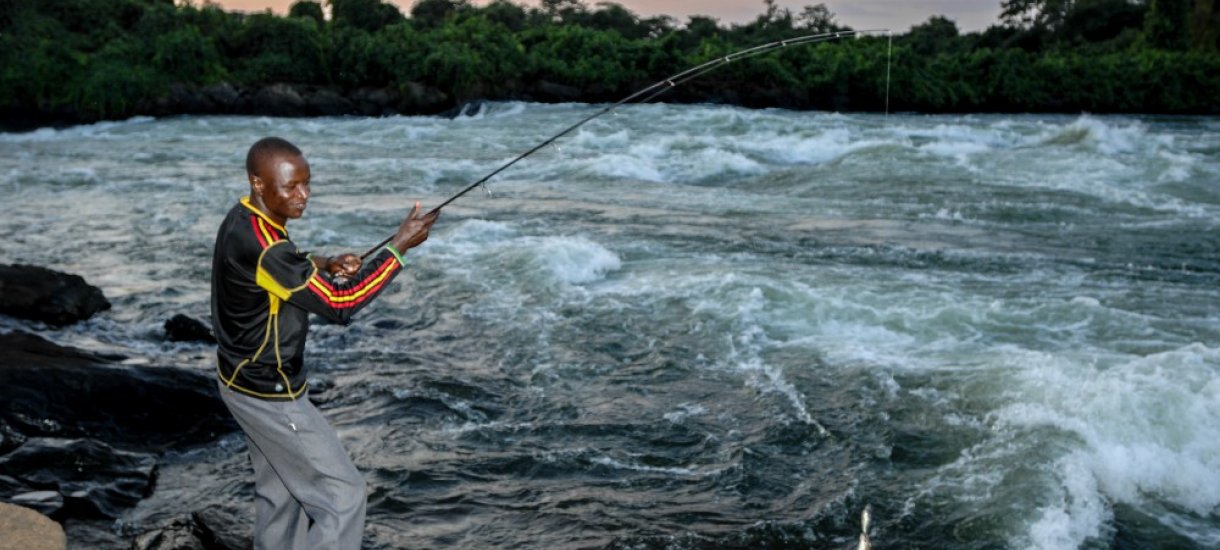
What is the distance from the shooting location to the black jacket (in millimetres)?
3096

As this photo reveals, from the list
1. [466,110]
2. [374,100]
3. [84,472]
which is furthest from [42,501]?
[374,100]

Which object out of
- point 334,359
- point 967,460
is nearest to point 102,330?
point 334,359

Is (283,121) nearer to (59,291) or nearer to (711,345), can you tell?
(59,291)

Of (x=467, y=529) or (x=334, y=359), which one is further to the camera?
(x=334, y=359)

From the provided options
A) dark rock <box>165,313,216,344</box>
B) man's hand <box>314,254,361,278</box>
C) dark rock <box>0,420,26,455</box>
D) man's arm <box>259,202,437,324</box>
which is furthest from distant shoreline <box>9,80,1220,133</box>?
man's arm <box>259,202,437,324</box>

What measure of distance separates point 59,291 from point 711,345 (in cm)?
450

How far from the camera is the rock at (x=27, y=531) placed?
373 cm

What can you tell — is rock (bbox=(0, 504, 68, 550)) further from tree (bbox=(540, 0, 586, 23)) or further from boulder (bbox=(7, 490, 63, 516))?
tree (bbox=(540, 0, 586, 23))

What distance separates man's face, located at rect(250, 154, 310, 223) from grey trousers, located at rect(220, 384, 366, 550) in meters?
0.56

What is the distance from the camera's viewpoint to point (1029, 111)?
32.3 meters

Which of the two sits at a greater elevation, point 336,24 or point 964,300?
point 336,24

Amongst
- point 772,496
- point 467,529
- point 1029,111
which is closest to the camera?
point 467,529

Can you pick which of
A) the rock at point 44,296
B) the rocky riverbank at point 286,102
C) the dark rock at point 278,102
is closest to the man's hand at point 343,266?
the rock at point 44,296

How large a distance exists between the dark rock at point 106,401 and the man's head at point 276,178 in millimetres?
2820
